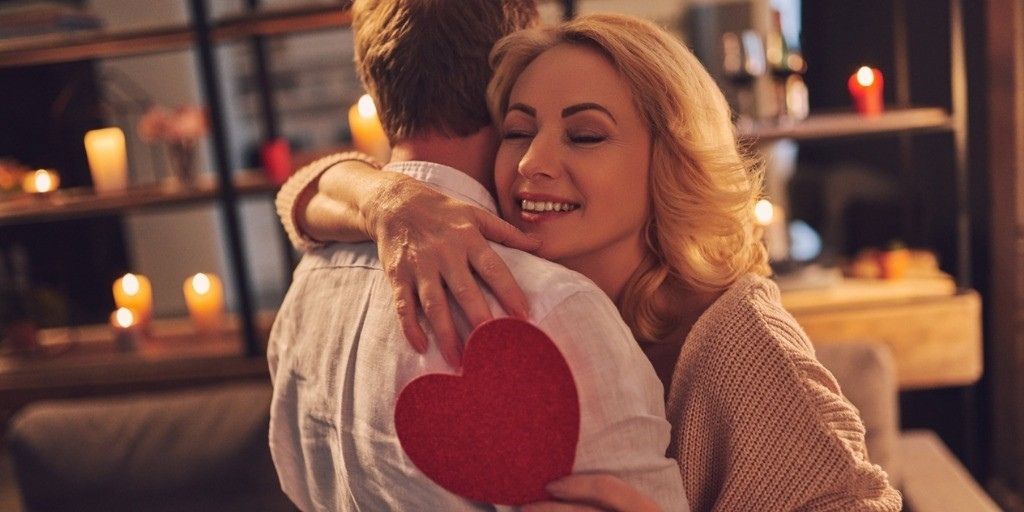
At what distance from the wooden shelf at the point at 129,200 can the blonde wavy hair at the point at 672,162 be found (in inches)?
64.3

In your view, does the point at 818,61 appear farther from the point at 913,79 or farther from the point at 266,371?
the point at 266,371

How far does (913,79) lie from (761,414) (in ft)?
7.39

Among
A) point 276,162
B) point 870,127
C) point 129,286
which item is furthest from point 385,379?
point 129,286

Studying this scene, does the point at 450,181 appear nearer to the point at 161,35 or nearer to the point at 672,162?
the point at 672,162

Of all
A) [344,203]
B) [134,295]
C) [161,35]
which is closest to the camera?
[344,203]

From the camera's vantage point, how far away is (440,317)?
0.83 meters

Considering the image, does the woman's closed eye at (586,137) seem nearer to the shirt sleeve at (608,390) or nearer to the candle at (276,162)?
the shirt sleeve at (608,390)

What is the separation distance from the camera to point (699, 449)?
1074 mm

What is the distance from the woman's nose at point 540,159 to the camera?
39.6 inches

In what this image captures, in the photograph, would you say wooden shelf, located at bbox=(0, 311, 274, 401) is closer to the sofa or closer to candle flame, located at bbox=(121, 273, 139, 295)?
candle flame, located at bbox=(121, 273, 139, 295)

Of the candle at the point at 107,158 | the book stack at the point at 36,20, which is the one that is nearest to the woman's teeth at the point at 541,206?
the candle at the point at 107,158

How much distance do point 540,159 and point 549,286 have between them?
0.81 feet

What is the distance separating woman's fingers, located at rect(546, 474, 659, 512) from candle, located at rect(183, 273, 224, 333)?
2233mm

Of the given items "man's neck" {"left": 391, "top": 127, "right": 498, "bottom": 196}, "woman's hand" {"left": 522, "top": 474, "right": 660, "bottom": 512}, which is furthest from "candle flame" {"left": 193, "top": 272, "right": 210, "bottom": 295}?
"woman's hand" {"left": 522, "top": 474, "right": 660, "bottom": 512}
